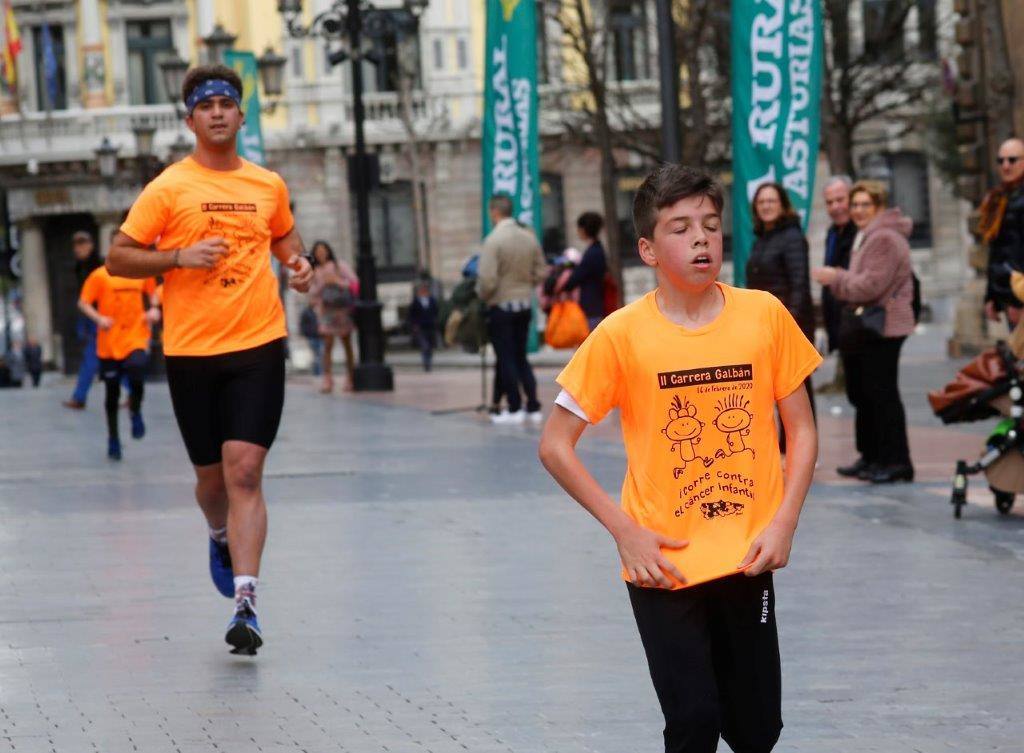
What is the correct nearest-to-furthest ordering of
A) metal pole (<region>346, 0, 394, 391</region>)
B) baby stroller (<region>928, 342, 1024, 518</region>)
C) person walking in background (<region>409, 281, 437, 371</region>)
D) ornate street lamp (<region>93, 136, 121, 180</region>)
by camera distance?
baby stroller (<region>928, 342, 1024, 518</region>) → metal pole (<region>346, 0, 394, 391</region>) → person walking in background (<region>409, 281, 437, 371</region>) → ornate street lamp (<region>93, 136, 121, 180</region>)

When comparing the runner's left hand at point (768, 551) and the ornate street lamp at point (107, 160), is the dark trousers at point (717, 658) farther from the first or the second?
the ornate street lamp at point (107, 160)

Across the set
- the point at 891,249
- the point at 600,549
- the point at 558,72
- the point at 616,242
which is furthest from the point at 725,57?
the point at 600,549

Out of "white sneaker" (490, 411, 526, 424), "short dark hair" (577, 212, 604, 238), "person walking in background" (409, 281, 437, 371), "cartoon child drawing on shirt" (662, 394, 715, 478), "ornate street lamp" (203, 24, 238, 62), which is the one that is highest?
"ornate street lamp" (203, 24, 238, 62)

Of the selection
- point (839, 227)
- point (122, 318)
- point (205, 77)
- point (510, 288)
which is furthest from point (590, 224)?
point (205, 77)

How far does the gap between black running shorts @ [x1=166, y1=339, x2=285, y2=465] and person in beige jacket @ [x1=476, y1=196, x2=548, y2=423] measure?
33.9 ft

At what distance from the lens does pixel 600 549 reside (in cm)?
1021

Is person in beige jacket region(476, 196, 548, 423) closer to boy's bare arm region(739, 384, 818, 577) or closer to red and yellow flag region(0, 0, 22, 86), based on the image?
boy's bare arm region(739, 384, 818, 577)

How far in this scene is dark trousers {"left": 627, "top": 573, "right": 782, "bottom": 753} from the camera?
446 centimetres

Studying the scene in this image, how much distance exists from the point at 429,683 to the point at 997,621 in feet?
7.45

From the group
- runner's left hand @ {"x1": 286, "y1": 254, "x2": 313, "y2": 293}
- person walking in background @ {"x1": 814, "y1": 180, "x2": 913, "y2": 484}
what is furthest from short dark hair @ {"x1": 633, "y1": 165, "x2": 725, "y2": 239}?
person walking in background @ {"x1": 814, "y1": 180, "x2": 913, "y2": 484}

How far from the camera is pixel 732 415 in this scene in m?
4.58

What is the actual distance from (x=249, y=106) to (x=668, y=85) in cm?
1586

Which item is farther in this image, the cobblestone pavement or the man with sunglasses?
the man with sunglasses

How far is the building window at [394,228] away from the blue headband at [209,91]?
150 feet
